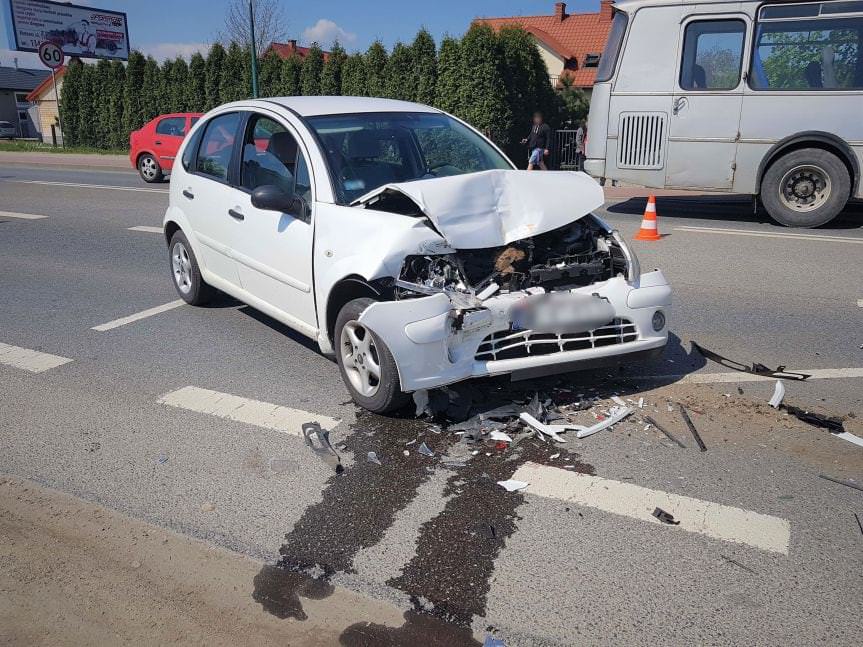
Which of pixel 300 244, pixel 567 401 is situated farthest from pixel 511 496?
pixel 300 244

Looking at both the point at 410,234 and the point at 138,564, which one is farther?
the point at 410,234

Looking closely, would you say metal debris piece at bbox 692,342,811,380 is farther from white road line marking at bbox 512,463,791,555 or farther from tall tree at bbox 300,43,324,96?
tall tree at bbox 300,43,324,96

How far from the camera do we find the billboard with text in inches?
1796

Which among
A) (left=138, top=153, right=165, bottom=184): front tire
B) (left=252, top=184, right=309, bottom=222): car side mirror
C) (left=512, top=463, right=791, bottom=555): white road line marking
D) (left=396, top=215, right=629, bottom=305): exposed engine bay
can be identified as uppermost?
(left=252, top=184, right=309, bottom=222): car side mirror

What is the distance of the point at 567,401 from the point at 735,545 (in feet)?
5.25

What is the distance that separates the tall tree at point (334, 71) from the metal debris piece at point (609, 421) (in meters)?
24.2

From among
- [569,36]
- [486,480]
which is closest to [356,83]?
[486,480]

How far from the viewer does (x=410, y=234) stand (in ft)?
14.2

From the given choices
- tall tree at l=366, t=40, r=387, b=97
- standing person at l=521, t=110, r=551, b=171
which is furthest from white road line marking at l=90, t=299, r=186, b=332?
tall tree at l=366, t=40, r=387, b=97

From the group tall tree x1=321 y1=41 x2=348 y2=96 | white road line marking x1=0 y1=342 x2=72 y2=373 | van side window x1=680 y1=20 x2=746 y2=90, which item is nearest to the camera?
white road line marking x1=0 y1=342 x2=72 y2=373

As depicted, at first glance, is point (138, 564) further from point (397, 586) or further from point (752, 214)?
point (752, 214)

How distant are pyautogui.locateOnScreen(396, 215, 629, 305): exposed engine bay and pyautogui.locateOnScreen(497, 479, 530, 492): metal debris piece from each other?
A: 41.0 inches

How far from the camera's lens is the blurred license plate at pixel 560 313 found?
4.30 m

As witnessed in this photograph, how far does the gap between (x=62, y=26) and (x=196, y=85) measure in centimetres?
2123
